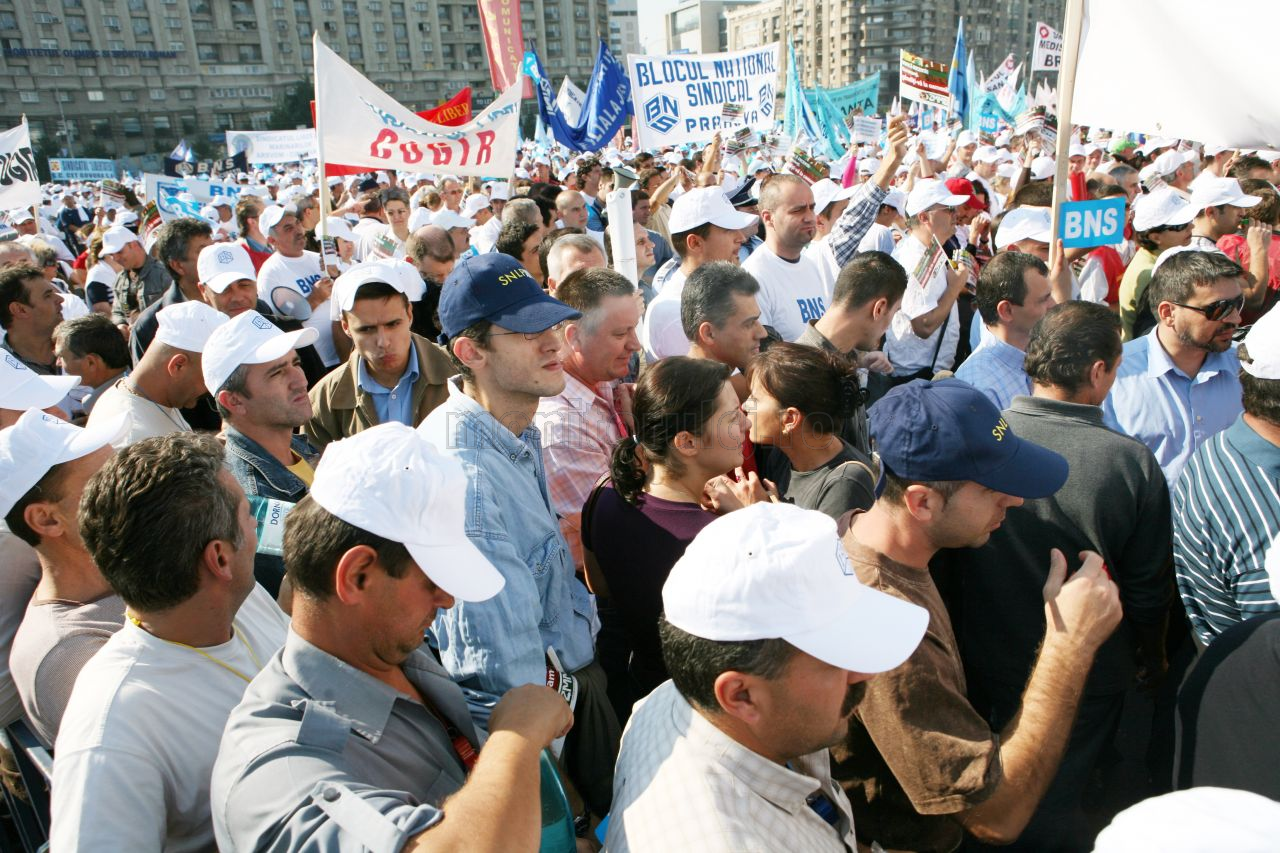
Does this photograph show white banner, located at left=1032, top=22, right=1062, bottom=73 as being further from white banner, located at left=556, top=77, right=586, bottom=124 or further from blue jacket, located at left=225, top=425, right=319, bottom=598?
blue jacket, located at left=225, top=425, right=319, bottom=598

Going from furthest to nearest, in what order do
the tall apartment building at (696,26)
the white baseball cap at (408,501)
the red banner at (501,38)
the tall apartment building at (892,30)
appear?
the tall apartment building at (892,30)
the tall apartment building at (696,26)
the red banner at (501,38)
the white baseball cap at (408,501)

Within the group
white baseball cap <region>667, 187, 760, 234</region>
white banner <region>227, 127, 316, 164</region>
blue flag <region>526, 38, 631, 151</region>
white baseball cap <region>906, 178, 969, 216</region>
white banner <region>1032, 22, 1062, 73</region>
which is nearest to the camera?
white baseball cap <region>667, 187, 760, 234</region>

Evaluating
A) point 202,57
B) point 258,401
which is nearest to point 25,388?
point 258,401

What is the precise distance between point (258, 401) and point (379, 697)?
1.96 metres

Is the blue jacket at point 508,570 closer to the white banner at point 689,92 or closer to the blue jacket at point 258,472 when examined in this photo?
the blue jacket at point 258,472

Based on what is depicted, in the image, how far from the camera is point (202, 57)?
8762 cm

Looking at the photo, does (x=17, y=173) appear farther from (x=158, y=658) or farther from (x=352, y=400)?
(x=158, y=658)

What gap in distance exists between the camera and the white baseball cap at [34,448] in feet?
7.57

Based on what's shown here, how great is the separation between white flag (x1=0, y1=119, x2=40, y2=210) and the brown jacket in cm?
873

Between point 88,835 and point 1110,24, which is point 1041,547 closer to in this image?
point 1110,24

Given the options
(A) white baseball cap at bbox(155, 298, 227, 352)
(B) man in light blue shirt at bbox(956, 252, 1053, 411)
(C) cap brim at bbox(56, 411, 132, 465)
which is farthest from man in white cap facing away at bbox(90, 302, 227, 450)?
(B) man in light blue shirt at bbox(956, 252, 1053, 411)

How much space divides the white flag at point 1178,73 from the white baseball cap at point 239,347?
333 cm

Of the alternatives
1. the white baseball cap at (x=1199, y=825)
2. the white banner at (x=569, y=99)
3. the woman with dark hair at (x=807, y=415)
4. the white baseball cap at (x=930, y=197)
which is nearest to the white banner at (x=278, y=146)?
the white banner at (x=569, y=99)

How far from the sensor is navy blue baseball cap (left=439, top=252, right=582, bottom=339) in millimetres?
2633
